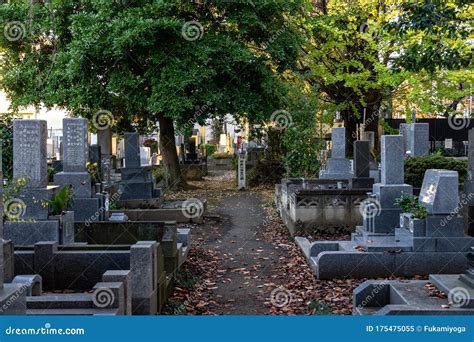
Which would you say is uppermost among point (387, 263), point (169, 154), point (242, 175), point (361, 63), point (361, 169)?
point (361, 63)

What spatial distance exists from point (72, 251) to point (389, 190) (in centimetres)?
684

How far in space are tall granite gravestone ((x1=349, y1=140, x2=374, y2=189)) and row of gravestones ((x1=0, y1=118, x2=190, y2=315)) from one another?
20.2ft

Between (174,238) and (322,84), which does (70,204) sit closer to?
(174,238)

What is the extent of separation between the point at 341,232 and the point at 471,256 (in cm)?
737

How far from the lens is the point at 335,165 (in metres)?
20.7

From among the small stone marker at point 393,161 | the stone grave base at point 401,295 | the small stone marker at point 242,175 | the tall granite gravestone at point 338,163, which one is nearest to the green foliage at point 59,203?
the stone grave base at point 401,295

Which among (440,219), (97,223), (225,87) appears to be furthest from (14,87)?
(440,219)

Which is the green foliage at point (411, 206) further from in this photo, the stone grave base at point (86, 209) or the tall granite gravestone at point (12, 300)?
the tall granite gravestone at point (12, 300)

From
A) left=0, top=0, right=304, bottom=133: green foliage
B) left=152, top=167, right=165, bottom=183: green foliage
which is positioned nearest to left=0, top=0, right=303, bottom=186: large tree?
left=0, top=0, right=304, bottom=133: green foliage

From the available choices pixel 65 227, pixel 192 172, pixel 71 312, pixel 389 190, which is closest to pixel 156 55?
pixel 192 172

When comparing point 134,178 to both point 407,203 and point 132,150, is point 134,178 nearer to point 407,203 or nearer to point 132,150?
point 132,150

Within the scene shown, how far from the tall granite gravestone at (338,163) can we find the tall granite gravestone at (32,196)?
1117 cm

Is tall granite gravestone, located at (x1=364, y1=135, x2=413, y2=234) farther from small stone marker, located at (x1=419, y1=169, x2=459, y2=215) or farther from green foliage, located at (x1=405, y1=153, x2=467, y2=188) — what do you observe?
green foliage, located at (x1=405, y1=153, x2=467, y2=188)

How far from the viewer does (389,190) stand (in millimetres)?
12570
